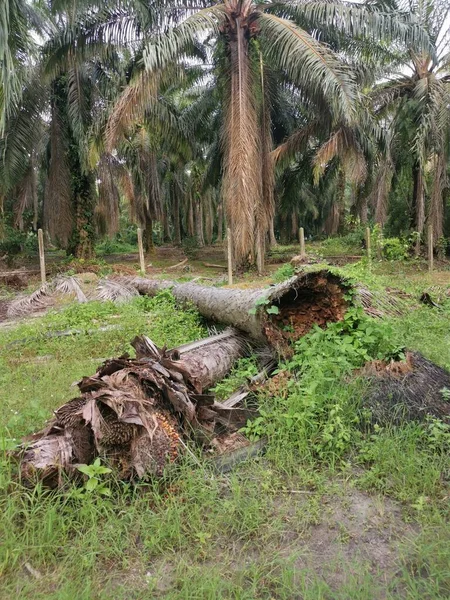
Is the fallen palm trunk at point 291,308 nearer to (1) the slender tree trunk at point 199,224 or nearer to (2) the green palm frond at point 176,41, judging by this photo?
(2) the green palm frond at point 176,41

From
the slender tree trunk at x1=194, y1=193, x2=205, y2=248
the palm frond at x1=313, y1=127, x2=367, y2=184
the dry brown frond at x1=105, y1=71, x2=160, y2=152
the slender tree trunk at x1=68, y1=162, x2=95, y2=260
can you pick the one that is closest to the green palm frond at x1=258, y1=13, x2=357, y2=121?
the palm frond at x1=313, y1=127, x2=367, y2=184

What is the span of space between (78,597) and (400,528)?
1.54m

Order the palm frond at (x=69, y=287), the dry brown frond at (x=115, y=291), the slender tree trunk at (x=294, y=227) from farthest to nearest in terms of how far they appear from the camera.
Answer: the slender tree trunk at (x=294, y=227)
the palm frond at (x=69, y=287)
the dry brown frond at (x=115, y=291)

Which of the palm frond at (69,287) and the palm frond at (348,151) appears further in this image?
the palm frond at (348,151)

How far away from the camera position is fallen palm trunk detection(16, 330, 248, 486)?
235 cm

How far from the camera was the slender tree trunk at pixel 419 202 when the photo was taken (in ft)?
47.6

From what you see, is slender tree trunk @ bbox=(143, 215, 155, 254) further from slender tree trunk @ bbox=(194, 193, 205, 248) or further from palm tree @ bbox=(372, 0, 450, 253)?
palm tree @ bbox=(372, 0, 450, 253)

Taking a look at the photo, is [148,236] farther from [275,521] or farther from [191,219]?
[275,521]

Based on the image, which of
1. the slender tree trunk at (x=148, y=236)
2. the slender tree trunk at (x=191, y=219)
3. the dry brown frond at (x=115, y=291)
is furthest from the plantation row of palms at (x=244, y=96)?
the slender tree trunk at (x=191, y=219)

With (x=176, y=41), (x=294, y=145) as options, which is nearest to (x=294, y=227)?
(x=294, y=145)

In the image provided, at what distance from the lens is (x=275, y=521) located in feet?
7.36

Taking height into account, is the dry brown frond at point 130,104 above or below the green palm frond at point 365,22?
below

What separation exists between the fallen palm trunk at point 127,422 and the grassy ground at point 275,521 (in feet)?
0.38

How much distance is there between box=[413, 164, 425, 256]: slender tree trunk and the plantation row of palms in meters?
0.08
